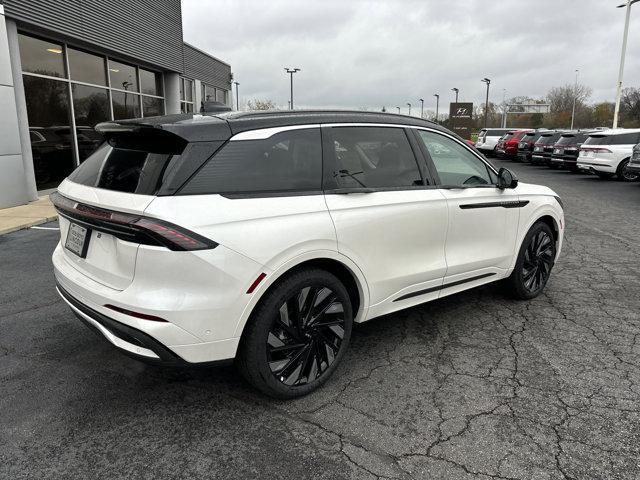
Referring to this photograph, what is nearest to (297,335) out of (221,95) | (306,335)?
(306,335)

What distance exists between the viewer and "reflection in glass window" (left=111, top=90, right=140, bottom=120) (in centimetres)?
1452

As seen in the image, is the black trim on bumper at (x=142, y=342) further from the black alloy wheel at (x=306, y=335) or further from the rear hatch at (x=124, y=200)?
the black alloy wheel at (x=306, y=335)

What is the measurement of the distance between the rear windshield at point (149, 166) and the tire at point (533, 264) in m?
3.08

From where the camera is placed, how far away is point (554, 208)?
4.70 metres

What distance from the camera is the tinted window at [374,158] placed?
124 inches

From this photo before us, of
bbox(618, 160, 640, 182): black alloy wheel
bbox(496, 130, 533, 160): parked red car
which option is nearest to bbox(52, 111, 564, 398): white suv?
bbox(618, 160, 640, 182): black alloy wheel

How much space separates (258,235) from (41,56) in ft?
37.1

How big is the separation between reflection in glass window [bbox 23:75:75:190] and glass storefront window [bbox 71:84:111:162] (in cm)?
35

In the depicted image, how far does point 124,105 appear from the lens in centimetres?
1515

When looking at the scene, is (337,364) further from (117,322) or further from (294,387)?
(117,322)

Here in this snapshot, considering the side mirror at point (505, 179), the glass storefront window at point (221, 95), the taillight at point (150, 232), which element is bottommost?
the taillight at point (150, 232)

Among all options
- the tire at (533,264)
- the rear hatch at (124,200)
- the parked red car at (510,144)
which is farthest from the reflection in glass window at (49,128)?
the parked red car at (510,144)

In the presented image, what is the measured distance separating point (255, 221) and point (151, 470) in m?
1.30

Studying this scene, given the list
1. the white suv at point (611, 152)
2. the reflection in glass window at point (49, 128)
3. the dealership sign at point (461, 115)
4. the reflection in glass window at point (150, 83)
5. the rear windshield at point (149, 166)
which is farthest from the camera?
the dealership sign at point (461, 115)
